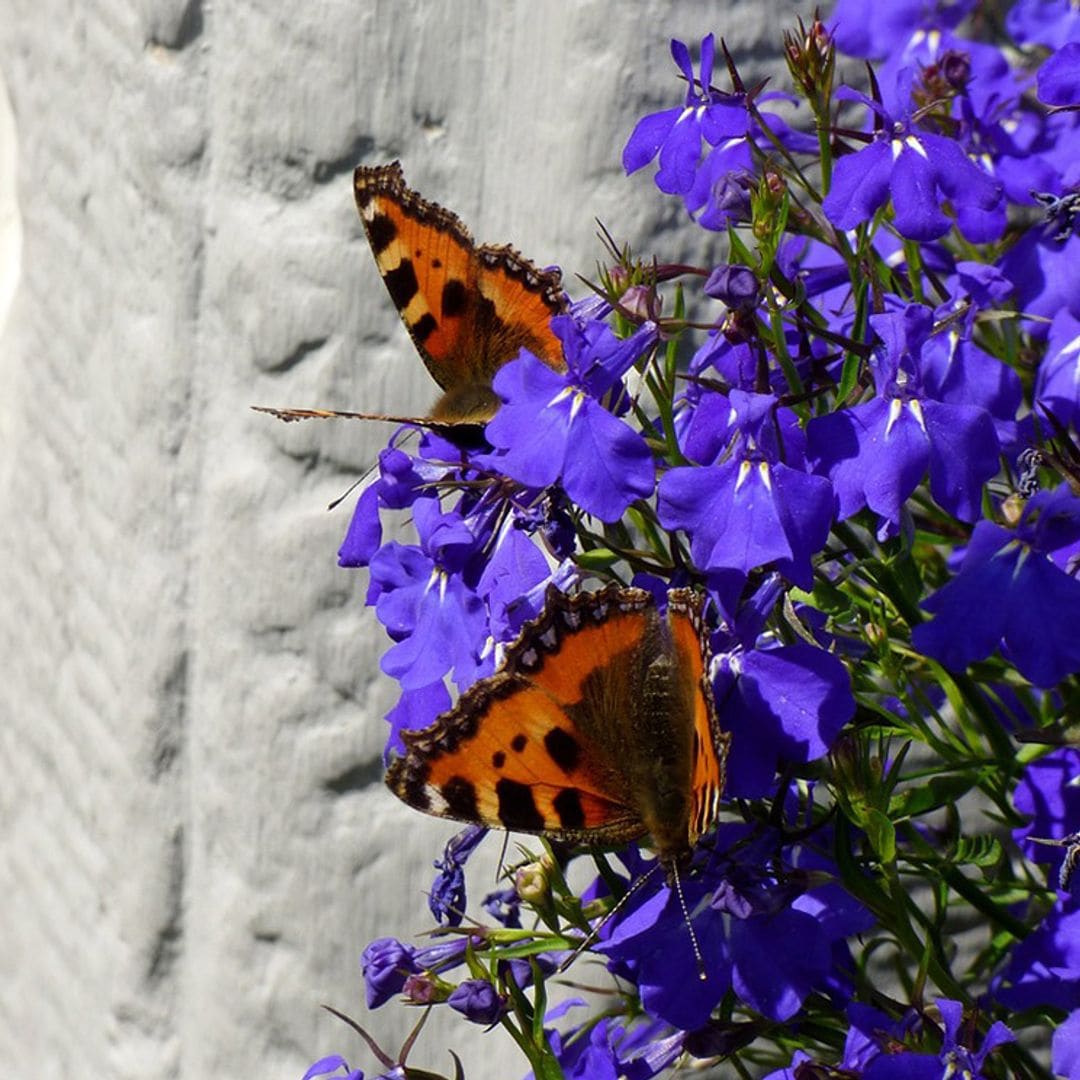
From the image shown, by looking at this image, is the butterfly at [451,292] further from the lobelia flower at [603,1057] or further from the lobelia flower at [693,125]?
the lobelia flower at [603,1057]

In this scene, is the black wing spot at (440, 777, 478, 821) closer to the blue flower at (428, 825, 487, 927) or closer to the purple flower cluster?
the purple flower cluster

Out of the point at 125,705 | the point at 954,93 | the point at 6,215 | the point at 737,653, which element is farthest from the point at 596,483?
the point at 6,215

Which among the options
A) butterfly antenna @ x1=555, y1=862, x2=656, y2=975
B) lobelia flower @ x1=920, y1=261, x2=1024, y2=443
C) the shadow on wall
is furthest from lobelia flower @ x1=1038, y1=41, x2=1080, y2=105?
the shadow on wall

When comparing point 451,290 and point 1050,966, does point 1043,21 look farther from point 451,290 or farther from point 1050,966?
point 1050,966

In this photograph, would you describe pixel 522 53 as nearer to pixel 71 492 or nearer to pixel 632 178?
pixel 632 178

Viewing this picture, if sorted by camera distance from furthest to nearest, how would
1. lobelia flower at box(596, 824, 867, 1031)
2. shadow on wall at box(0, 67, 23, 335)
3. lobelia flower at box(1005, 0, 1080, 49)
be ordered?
shadow on wall at box(0, 67, 23, 335) → lobelia flower at box(1005, 0, 1080, 49) → lobelia flower at box(596, 824, 867, 1031)

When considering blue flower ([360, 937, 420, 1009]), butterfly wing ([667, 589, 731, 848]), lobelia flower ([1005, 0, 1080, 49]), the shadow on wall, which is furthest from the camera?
the shadow on wall

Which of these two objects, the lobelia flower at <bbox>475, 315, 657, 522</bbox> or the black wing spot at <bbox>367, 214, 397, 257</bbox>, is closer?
the lobelia flower at <bbox>475, 315, 657, 522</bbox>
